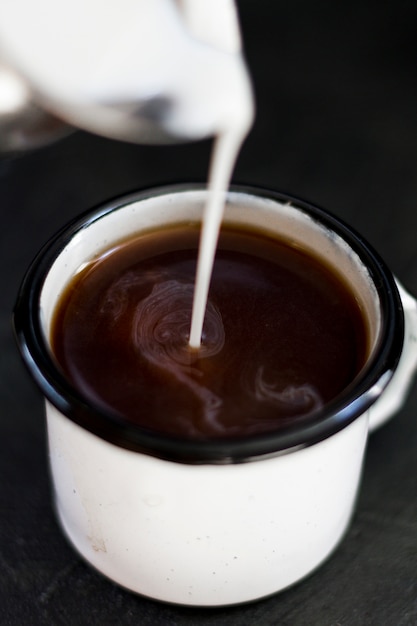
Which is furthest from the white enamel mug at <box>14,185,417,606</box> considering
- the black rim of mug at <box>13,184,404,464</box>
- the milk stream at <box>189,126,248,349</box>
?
the milk stream at <box>189,126,248,349</box>

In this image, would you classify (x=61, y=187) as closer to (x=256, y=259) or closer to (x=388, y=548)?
(x=256, y=259)

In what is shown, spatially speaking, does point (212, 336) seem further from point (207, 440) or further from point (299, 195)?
point (299, 195)

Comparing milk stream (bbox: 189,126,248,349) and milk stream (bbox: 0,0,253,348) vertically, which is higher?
milk stream (bbox: 0,0,253,348)

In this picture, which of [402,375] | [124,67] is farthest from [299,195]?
[124,67]

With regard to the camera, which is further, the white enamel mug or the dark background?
the dark background

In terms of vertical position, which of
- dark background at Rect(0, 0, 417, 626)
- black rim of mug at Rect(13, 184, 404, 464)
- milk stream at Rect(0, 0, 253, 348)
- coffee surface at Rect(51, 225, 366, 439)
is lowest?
dark background at Rect(0, 0, 417, 626)

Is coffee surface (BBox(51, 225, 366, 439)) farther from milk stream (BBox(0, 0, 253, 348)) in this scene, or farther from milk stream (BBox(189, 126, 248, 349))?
milk stream (BBox(0, 0, 253, 348))

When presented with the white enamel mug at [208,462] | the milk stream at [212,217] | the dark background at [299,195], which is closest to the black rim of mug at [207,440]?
the white enamel mug at [208,462]
